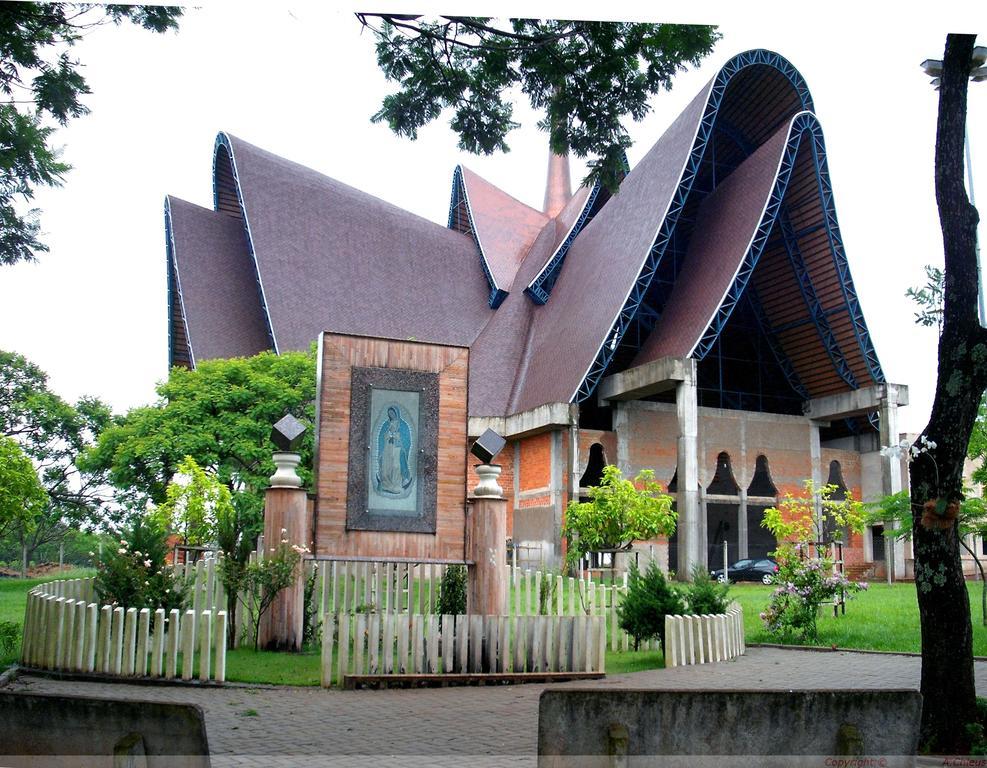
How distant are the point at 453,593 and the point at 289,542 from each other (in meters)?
2.07

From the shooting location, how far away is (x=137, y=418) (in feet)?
90.2

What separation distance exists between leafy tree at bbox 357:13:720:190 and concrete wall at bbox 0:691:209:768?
18.1 ft

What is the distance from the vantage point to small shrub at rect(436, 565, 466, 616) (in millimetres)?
12102

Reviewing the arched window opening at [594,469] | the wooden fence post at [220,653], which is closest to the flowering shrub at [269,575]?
the wooden fence post at [220,653]

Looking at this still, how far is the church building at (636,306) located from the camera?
99.6 feet

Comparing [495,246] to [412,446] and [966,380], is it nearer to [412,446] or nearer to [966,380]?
[412,446]

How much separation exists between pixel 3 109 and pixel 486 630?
6.44 m

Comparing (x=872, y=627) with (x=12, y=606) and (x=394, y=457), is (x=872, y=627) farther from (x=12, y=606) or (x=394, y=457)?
(x=12, y=606)

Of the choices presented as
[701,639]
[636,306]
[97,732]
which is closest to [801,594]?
[701,639]

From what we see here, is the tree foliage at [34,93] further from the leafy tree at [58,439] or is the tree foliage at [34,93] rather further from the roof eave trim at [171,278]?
the roof eave trim at [171,278]

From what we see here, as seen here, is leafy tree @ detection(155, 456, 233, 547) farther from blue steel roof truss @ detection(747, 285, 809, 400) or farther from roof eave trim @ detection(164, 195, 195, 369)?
blue steel roof truss @ detection(747, 285, 809, 400)

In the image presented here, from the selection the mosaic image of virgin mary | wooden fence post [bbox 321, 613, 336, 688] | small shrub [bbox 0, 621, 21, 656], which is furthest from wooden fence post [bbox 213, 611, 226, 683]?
small shrub [bbox 0, 621, 21, 656]

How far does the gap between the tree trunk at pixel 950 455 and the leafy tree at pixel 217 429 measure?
19.5 metres

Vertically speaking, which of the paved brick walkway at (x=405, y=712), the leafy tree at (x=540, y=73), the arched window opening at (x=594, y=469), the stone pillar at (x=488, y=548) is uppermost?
the leafy tree at (x=540, y=73)
